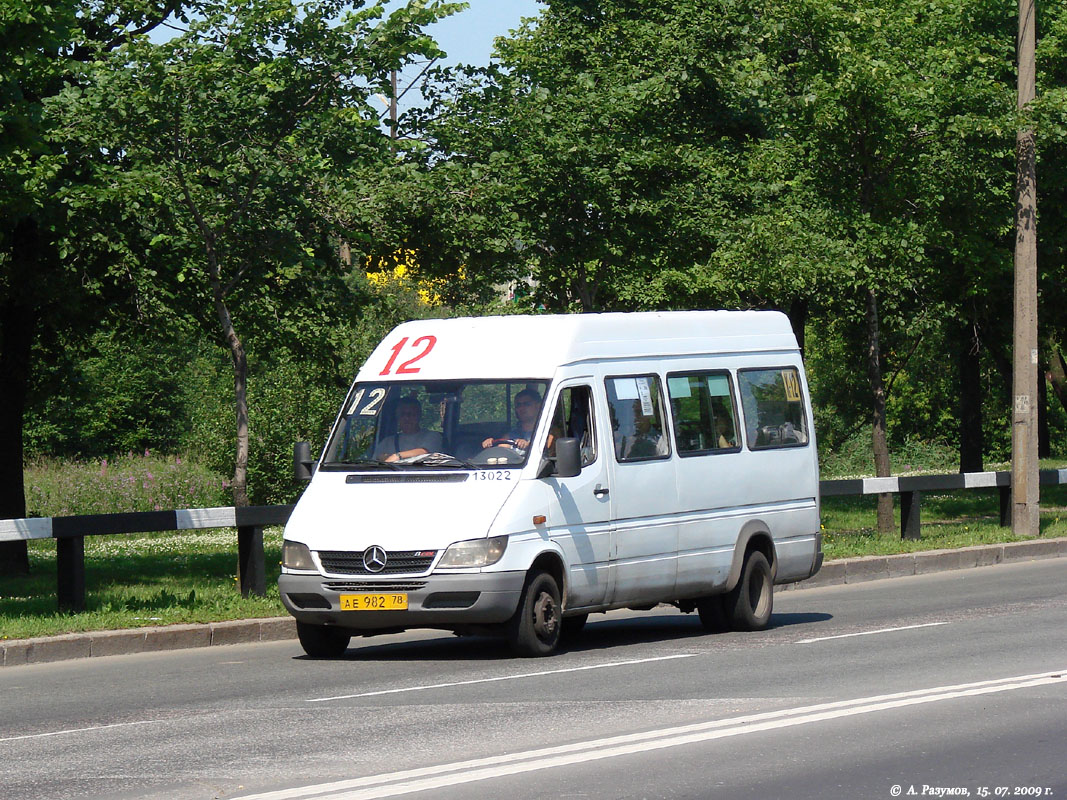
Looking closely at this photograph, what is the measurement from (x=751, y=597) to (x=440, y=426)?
3361 mm

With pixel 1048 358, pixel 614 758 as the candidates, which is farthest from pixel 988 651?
pixel 1048 358

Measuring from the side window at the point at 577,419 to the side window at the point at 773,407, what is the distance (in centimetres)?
218

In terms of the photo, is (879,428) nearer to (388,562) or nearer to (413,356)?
(413,356)

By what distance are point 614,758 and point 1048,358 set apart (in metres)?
32.4

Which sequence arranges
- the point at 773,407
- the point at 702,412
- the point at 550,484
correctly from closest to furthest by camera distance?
the point at 550,484 < the point at 702,412 < the point at 773,407

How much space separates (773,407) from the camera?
48.2 feet

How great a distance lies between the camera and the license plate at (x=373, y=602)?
37.1ft

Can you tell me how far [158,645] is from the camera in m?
13.3

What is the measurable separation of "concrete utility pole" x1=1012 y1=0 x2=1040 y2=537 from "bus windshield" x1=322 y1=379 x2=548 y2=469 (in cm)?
1182

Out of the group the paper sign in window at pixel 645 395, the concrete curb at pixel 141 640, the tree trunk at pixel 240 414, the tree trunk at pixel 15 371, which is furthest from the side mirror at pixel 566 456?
the tree trunk at pixel 15 371

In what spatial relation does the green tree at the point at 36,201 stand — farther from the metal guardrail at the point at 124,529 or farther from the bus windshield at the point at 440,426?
the bus windshield at the point at 440,426

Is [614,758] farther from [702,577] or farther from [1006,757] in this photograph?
[702,577]

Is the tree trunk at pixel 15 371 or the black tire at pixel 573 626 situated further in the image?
the tree trunk at pixel 15 371

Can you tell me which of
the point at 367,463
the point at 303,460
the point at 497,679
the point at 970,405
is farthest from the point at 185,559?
the point at 970,405
